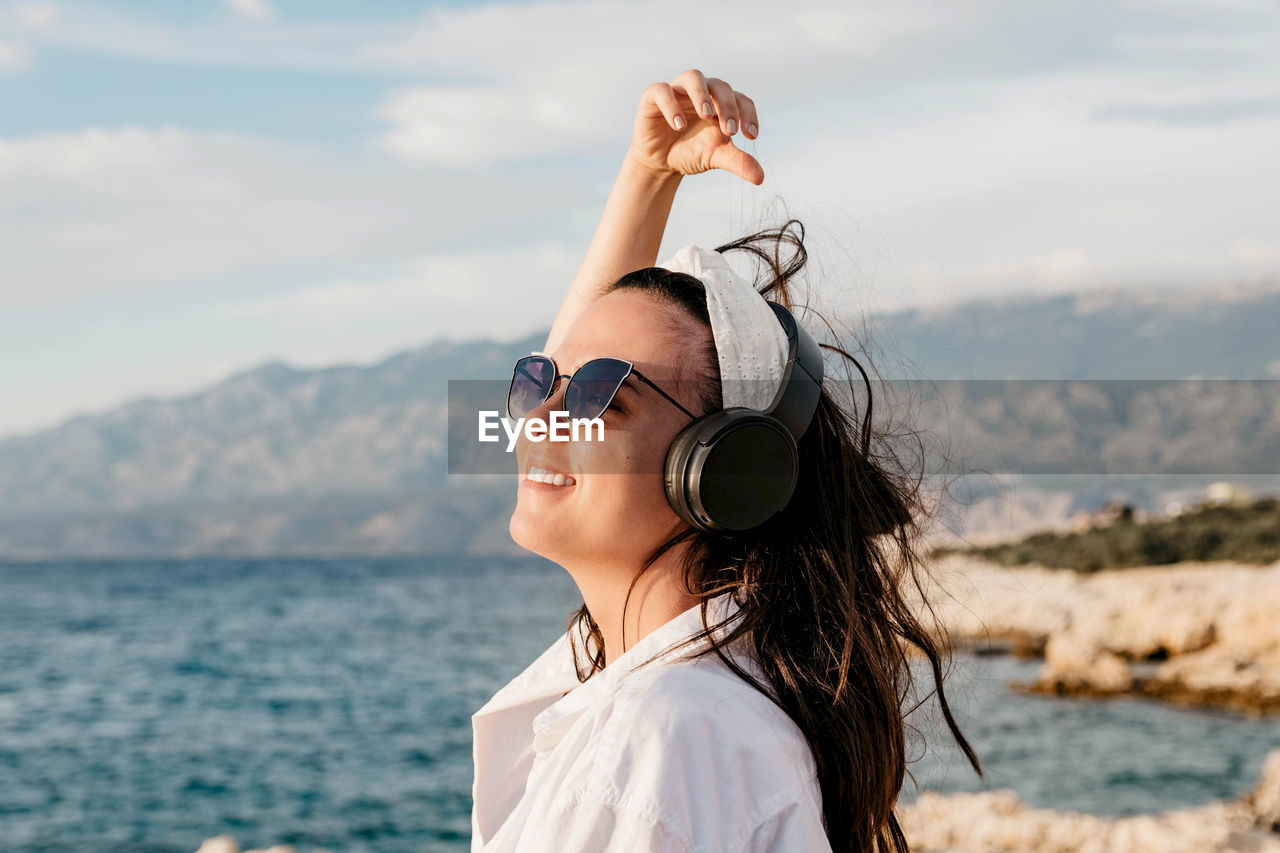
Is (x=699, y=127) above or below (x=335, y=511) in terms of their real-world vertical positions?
above

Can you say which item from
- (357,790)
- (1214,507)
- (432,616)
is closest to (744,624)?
(357,790)

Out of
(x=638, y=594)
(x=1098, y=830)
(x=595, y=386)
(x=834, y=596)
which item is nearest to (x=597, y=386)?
(x=595, y=386)

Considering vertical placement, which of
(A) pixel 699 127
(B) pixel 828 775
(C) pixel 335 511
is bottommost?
(C) pixel 335 511

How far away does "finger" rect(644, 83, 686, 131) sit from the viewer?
6.16 feet

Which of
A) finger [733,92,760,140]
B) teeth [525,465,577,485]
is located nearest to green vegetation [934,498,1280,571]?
finger [733,92,760,140]

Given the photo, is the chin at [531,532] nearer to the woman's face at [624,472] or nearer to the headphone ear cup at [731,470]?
the woman's face at [624,472]

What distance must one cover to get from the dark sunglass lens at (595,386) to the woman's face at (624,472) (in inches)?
0.8

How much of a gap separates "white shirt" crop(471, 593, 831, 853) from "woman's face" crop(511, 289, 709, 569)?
201mm

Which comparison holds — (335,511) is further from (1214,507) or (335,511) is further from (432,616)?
(1214,507)

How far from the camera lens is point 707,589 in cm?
172

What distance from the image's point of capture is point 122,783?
16.0 meters

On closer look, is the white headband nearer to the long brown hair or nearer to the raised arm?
the long brown hair

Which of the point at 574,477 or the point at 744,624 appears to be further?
the point at 574,477

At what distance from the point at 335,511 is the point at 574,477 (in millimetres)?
150139
